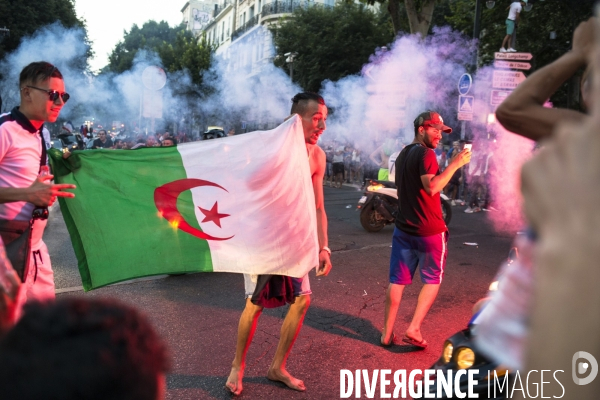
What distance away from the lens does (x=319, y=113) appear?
421cm

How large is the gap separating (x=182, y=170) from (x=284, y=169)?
710 mm

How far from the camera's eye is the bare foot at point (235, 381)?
3740 millimetres

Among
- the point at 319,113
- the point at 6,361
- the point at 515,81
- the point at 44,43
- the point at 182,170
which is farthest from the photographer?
the point at 44,43

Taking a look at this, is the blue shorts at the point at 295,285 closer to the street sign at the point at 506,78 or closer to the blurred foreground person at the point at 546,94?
the blurred foreground person at the point at 546,94

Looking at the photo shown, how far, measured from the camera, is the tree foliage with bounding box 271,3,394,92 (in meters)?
31.7

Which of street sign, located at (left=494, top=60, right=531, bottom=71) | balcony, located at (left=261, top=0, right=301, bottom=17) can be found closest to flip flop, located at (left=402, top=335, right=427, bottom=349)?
street sign, located at (left=494, top=60, right=531, bottom=71)

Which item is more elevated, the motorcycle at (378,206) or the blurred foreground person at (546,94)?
the blurred foreground person at (546,94)

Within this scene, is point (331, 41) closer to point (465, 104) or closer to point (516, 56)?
point (465, 104)

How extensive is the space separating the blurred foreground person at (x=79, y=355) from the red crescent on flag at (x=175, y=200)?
9.26 ft

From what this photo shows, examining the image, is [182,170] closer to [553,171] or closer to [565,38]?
[553,171]

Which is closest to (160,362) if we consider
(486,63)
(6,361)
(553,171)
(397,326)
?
(6,361)

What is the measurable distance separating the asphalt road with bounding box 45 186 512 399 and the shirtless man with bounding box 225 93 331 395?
0.11 m

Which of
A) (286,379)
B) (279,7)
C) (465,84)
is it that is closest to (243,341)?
(286,379)

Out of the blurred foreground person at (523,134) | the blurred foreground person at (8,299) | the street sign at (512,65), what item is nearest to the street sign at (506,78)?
the street sign at (512,65)
